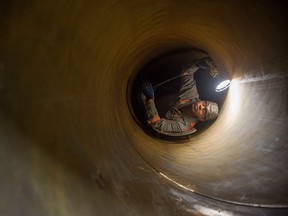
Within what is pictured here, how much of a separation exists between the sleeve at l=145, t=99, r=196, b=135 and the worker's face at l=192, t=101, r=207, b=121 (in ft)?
0.50

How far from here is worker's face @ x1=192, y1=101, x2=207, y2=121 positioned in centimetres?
386

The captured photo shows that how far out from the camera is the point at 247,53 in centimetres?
234

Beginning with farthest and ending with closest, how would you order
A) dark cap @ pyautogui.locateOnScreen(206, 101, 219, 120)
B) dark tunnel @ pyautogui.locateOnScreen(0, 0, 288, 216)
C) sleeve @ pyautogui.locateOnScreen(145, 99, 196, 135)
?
sleeve @ pyautogui.locateOnScreen(145, 99, 196, 135), dark cap @ pyautogui.locateOnScreen(206, 101, 219, 120), dark tunnel @ pyautogui.locateOnScreen(0, 0, 288, 216)

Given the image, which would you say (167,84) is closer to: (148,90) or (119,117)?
(148,90)

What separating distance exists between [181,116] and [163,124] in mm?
379

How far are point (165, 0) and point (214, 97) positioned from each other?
234cm

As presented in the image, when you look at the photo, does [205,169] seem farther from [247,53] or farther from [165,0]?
[165,0]

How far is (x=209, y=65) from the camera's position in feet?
12.6

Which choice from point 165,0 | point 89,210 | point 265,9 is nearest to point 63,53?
point 89,210

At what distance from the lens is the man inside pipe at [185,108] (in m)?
3.87

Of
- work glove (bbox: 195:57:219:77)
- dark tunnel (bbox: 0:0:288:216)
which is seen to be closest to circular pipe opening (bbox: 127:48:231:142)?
work glove (bbox: 195:57:219:77)

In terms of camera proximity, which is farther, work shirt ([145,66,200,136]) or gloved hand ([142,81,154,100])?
gloved hand ([142,81,154,100])

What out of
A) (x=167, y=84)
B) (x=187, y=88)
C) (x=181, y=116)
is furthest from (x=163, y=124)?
(x=167, y=84)

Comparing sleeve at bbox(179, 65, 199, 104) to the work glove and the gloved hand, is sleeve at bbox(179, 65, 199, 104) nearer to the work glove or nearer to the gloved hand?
the work glove
